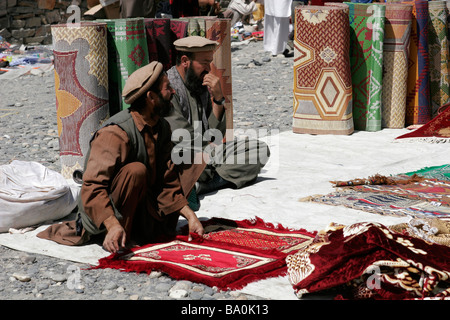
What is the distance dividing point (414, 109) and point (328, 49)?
1.21 m

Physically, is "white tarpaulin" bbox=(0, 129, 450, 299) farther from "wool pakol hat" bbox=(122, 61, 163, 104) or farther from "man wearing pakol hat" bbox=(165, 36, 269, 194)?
"wool pakol hat" bbox=(122, 61, 163, 104)

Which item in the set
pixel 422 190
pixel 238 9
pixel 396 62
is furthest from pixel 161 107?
pixel 238 9

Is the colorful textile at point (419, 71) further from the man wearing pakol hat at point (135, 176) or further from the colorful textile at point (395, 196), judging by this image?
the man wearing pakol hat at point (135, 176)

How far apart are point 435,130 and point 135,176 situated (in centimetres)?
387

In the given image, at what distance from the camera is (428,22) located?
7340mm

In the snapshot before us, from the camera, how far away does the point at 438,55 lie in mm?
7406

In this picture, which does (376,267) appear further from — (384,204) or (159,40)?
(159,40)

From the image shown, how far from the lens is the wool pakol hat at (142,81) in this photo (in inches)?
151

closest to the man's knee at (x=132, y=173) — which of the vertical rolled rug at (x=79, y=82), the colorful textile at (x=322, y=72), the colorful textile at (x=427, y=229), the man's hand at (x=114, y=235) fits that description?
the man's hand at (x=114, y=235)

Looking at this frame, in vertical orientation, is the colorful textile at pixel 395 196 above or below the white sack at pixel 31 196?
below

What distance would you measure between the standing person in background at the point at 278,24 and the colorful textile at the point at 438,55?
4.15 meters

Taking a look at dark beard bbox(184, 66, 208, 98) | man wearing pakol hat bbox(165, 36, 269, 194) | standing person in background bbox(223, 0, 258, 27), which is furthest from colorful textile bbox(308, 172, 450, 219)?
standing person in background bbox(223, 0, 258, 27)

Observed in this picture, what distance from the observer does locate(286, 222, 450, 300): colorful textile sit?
3.09 metres

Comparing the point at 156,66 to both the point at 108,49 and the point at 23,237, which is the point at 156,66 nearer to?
the point at 23,237
